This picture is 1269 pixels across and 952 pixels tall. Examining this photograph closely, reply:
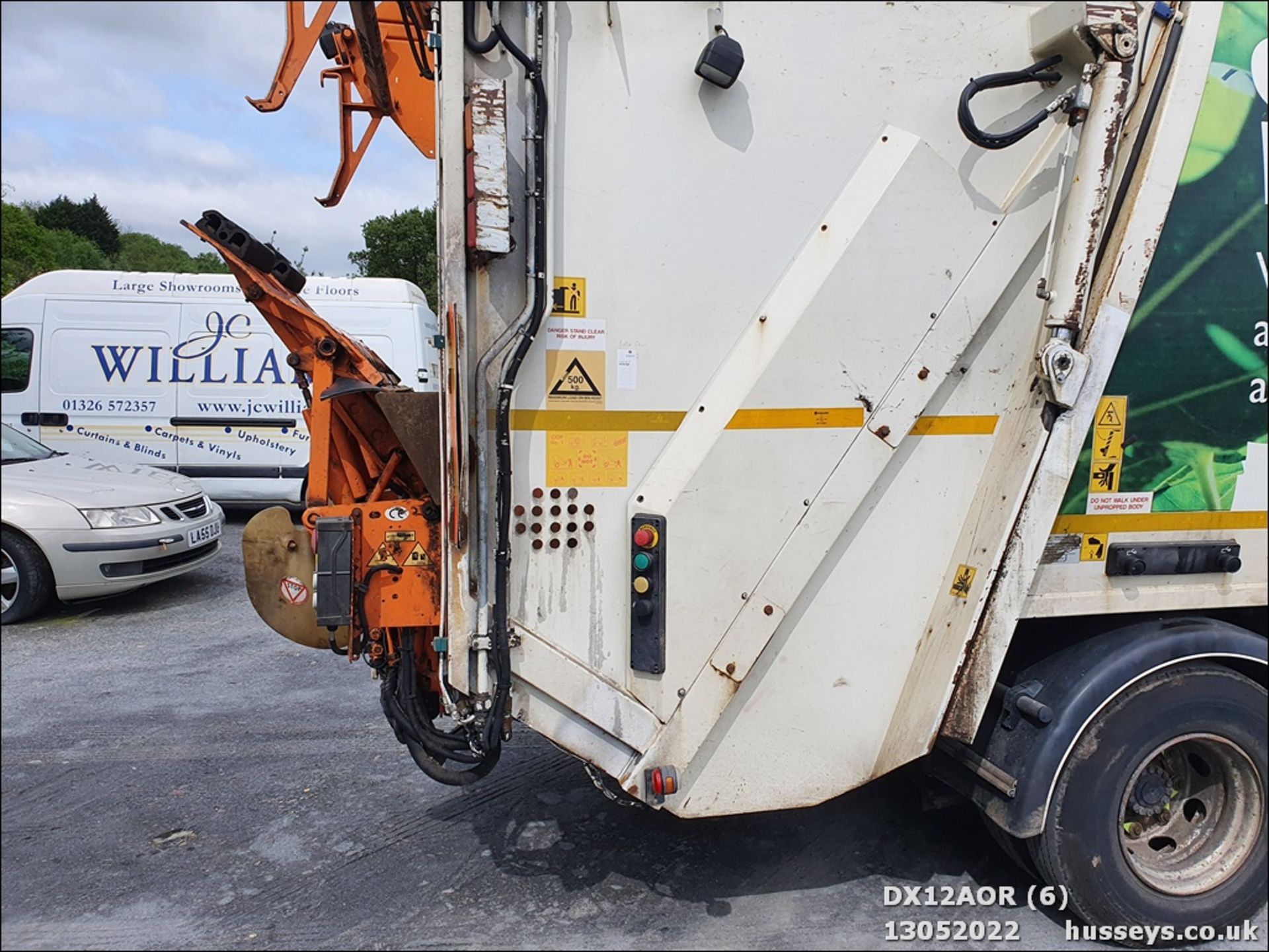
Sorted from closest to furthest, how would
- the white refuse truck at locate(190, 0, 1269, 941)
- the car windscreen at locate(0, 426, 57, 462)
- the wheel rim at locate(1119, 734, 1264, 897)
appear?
the white refuse truck at locate(190, 0, 1269, 941), the wheel rim at locate(1119, 734, 1264, 897), the car windscreen at locate(0, 426, 57, 462)

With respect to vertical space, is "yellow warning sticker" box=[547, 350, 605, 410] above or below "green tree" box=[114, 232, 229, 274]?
below

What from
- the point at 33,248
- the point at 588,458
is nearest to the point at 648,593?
the point at 588,458

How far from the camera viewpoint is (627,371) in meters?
2.39

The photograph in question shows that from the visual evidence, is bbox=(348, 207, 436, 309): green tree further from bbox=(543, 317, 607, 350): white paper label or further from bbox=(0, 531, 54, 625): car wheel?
bbox=(543, 317, 607, 350): white paper label

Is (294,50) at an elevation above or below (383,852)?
above

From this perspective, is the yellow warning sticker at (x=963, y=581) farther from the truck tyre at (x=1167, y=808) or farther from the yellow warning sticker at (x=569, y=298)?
the yellow warning sticker at (x=569, y=298)

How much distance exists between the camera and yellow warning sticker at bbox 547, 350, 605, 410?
2.37 metres

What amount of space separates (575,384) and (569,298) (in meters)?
0.24

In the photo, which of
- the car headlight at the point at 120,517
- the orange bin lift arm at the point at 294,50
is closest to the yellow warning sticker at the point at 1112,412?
the orange bin lift arm at the point at 294,50

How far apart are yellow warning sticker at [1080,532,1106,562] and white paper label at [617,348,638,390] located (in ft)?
4.77

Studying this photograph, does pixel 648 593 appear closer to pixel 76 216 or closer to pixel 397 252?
pixel 76 216

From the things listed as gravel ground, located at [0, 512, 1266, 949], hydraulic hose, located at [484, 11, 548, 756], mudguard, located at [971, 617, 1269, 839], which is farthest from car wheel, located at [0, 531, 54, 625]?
mudguard, located at [971, 617, 1269, 839]

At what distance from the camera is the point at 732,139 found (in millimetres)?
2352

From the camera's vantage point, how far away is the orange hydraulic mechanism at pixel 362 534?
2.60 meters
